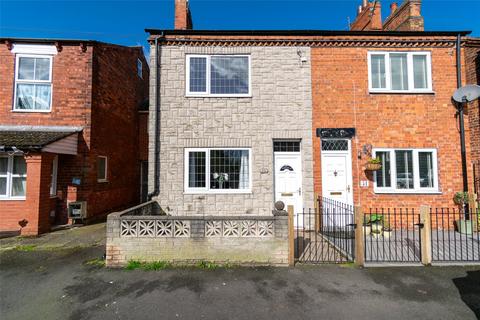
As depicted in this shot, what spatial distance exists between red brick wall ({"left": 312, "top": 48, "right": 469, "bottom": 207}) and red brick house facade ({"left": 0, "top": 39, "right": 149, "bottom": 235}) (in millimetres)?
8633

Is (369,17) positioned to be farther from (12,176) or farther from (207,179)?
(12,176)

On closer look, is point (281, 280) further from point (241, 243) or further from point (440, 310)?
point (440, 310)

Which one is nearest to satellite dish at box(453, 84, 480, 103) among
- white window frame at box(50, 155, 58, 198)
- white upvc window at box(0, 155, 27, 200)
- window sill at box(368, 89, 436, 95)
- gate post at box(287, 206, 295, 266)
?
window sill at box(368, 89, 436, 95)

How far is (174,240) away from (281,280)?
2.34 metres

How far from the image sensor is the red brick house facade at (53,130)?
7.57 meters

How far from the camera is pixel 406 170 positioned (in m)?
7.93

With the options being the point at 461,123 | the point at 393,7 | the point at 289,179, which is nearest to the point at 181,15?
the point at 289,179

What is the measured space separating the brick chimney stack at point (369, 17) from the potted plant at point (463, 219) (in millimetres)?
6722

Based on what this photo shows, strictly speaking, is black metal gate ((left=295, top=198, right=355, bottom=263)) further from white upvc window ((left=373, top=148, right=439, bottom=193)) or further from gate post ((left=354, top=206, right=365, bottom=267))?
white upvc window ((left=373, top=148, right=439, bottom=193))

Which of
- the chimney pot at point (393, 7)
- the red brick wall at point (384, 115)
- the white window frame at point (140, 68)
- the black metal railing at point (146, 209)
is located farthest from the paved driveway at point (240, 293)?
the white window frame at point (140, 68)

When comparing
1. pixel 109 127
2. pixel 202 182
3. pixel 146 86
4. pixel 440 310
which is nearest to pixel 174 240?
pixel 202 182

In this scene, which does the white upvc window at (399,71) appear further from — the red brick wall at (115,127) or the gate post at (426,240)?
the red brick wall at (115,127)

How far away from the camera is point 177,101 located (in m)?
8.01

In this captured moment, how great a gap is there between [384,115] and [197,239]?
24.0 ft
